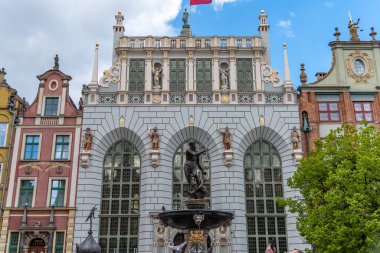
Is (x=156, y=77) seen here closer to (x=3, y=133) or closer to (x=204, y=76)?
(x=204, y=76)

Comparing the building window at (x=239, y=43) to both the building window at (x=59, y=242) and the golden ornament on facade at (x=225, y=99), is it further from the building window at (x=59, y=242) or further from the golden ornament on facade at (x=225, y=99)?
the building window at (x=59, y=242)

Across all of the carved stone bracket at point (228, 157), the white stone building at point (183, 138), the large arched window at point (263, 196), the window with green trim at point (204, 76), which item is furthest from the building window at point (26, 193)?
the large arched window at point (263, 196)

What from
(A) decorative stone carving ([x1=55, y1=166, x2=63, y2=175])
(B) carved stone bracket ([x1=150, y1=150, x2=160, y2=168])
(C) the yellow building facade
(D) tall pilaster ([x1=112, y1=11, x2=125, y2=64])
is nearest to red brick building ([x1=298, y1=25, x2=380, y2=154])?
(B) carved stone bracket ([x1=150, y1=150, x2=160, y2=168])

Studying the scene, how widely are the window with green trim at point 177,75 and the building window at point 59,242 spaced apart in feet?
46.1

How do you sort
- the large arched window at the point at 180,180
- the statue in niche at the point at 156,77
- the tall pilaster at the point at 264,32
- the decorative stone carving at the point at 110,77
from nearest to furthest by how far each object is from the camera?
the large arched window at the point at 180,180, the statue in niche at the point at 156,77, the decorative stone carving at the point at 110,77, the tall pilaster at the point at 264,32

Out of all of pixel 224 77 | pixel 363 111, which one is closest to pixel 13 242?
pixel 224 77

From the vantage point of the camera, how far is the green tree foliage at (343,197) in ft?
67.3

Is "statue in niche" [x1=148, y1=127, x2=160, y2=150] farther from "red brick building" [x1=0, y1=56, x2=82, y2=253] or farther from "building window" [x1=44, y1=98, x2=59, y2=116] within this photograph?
"building window" [x1=44, y1=98, x2=59, y2=116]

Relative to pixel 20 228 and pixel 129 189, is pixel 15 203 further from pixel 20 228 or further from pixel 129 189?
pixel 129 189

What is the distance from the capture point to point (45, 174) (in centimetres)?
3281

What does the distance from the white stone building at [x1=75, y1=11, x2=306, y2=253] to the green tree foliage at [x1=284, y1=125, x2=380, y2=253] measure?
8916mm

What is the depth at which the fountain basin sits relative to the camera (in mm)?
18000

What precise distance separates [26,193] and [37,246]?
4072mm

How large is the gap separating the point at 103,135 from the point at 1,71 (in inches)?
422
